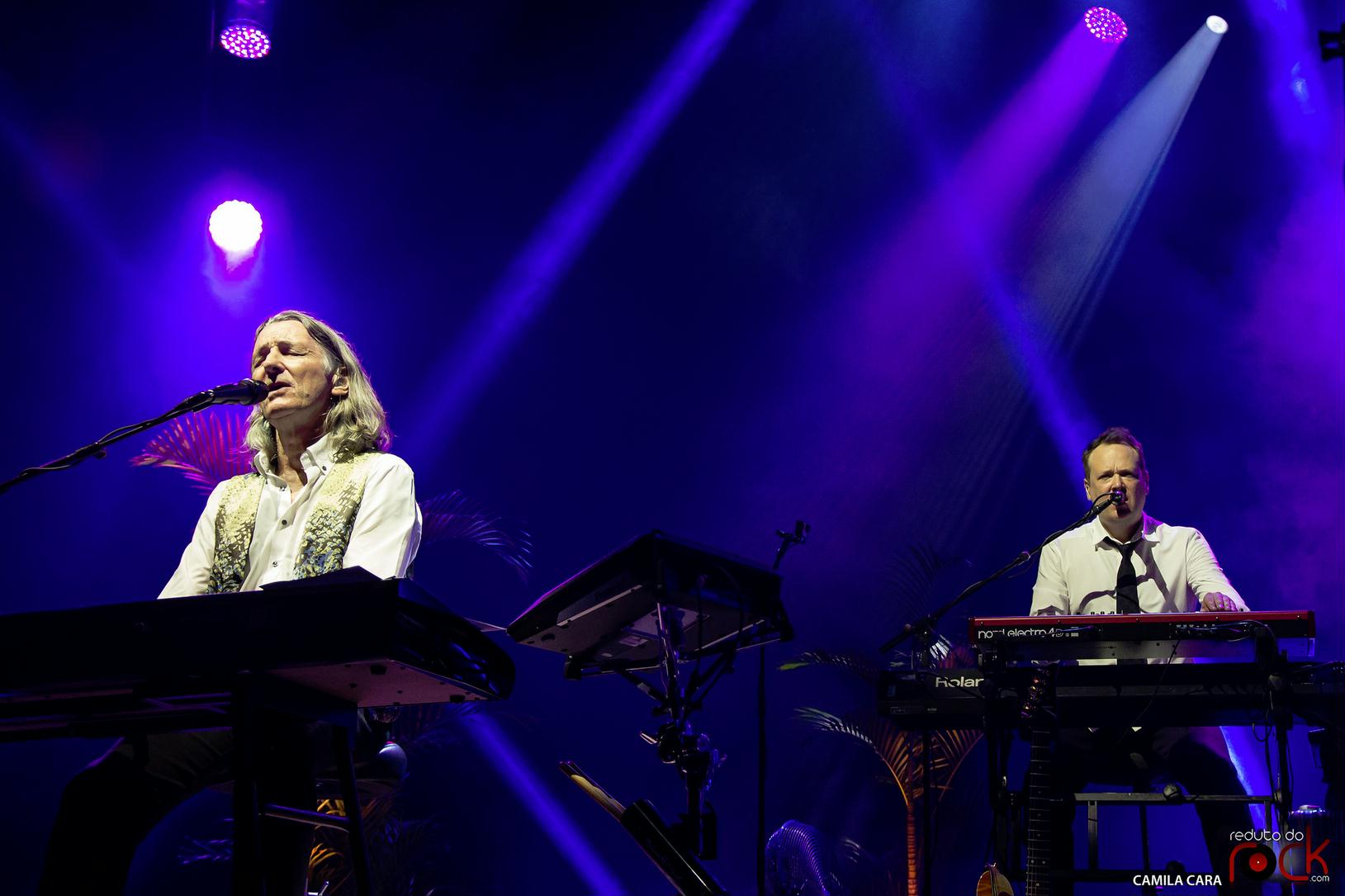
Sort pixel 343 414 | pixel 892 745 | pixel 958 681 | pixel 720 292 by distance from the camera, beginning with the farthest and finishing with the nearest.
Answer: pixel 720 292
pixel 892 745
pixel 958 681
pixel 343 414

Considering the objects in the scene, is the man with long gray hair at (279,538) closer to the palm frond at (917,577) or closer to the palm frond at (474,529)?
the palm frond at (474,529)

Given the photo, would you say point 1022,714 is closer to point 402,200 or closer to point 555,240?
point 555,240

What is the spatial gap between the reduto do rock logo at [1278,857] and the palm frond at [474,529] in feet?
12.8

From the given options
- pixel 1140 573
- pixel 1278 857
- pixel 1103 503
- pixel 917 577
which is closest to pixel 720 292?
pixel 917 577

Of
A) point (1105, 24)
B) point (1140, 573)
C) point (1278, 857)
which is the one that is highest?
point (1105, 24)

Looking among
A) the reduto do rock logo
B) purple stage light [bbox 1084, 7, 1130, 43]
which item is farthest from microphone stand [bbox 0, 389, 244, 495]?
purple stage light [bbox 1084, 7, 1130, 43]

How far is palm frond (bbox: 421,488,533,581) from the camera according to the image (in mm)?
6148

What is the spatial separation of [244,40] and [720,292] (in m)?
3.24

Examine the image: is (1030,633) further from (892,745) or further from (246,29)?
(246,29)

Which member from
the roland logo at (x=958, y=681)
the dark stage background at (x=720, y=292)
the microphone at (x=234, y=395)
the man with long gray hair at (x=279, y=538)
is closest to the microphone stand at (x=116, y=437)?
the microphone at (x=234, y=395)

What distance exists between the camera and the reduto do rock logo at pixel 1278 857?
3.30 metres

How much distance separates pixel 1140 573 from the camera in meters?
4.74

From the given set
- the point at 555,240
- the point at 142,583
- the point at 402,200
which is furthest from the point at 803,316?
the point at 142,583

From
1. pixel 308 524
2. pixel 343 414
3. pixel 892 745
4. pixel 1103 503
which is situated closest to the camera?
pixel 308 524
